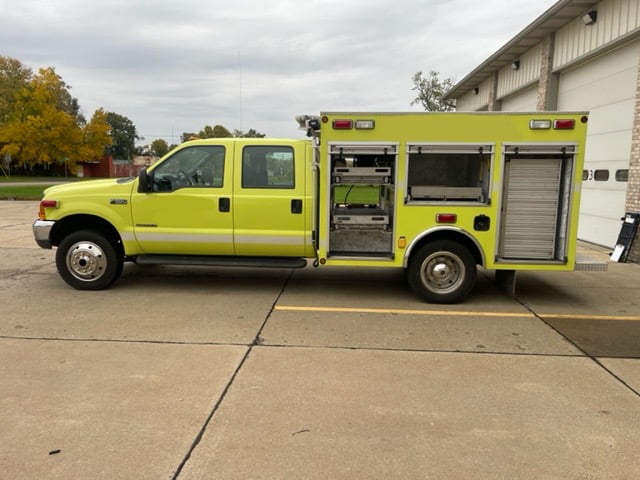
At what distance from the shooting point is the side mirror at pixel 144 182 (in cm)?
669

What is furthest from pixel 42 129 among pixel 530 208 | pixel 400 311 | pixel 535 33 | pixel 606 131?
pixel 530 208

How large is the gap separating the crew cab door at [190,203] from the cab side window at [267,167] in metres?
0.22

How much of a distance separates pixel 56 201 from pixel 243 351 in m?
3.78

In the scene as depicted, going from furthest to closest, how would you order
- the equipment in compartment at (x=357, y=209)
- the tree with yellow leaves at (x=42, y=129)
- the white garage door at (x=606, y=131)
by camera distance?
the tree with yellow leaves at (x=42, y=129) < the white garage door at (x=606, y=131) < the equipment in compartment at (x=357, y=209)

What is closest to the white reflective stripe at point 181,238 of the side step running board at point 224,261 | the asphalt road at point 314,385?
the side step running board at point 224,261

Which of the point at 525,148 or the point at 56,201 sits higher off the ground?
the point at 525,148

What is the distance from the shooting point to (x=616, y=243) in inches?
407

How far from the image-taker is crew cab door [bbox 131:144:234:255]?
671 centimetres

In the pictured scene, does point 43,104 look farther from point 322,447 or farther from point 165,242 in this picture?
point 322,447

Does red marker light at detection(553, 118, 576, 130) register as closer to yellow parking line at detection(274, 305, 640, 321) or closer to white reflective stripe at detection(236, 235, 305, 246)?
yellow parking line at detection(274, 305, 640, 321)

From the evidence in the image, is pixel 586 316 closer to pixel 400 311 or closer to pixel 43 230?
pixel 400 311

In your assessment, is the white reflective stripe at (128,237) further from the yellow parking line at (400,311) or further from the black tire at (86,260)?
the yellow parking line at (400,311)

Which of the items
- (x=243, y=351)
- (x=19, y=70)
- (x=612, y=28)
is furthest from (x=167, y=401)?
(x=19, y=70)

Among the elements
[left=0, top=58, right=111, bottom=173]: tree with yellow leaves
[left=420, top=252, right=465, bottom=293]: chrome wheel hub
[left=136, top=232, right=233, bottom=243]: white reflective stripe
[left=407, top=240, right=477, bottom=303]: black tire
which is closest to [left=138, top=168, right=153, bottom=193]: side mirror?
[left=136, top=232, right=233, bottom=243]: white reflective stripe
